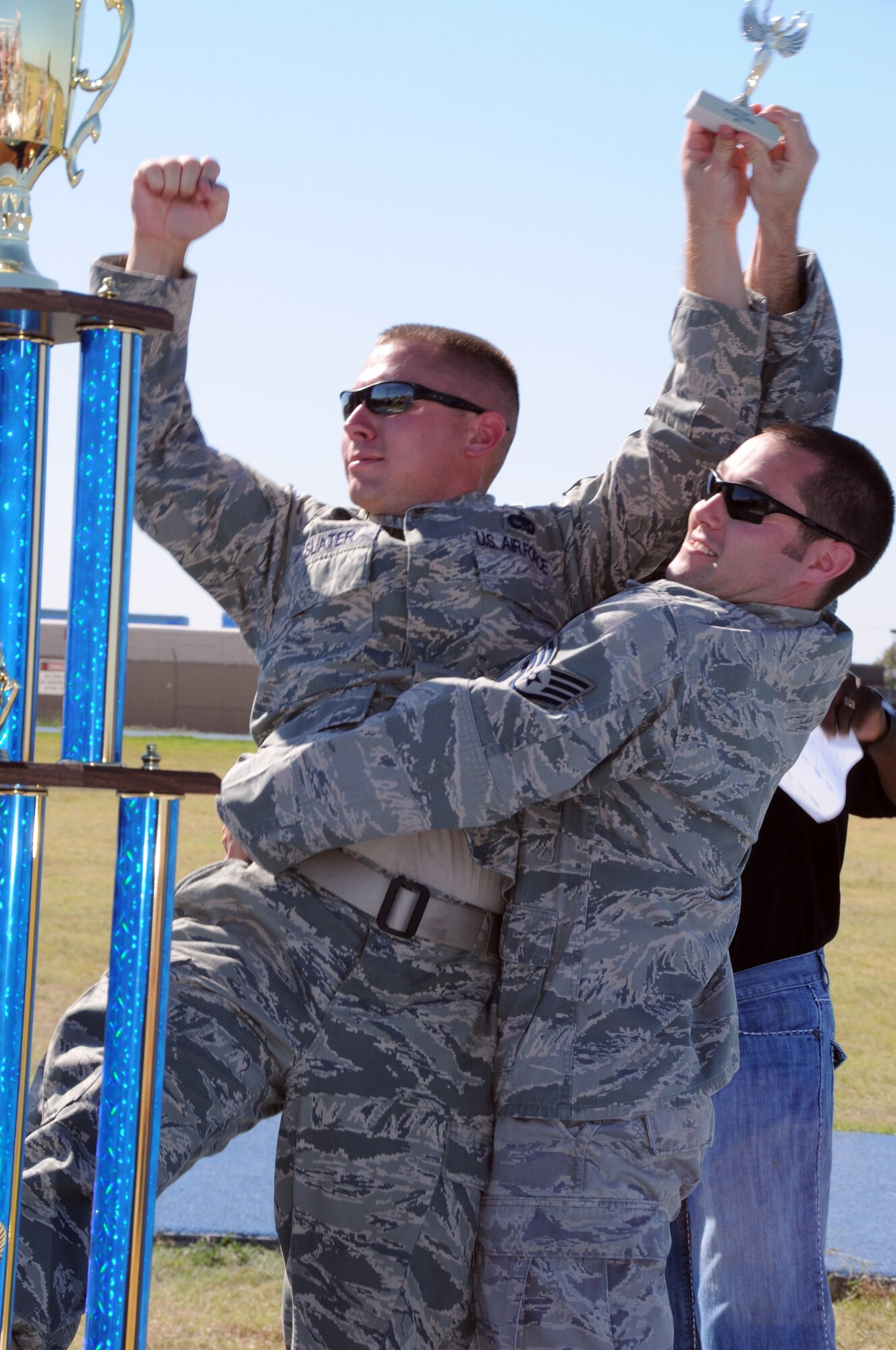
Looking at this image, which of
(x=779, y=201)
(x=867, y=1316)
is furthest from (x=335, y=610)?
(x=867, y=1316)

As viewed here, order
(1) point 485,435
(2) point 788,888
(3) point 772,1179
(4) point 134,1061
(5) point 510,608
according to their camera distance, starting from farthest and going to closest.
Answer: (2) point 788,888, (3) point 772,1179, (1) point 485,435, (5) point 510,608, (4) point 134,1061

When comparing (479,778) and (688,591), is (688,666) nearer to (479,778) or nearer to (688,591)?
(688,591)

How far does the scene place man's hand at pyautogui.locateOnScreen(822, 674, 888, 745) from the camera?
318 centimetres

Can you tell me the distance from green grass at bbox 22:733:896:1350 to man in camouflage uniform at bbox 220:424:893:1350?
524mm

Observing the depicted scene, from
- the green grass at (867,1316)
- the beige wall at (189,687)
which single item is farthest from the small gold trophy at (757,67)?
the beige wall at (189,687)

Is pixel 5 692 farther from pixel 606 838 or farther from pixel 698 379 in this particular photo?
pixel 698 379

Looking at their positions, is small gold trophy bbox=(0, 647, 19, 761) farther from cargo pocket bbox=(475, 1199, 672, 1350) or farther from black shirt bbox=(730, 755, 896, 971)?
black shirt bbox=(730, 755, 896, 971)

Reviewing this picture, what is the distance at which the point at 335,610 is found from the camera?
2342 mm

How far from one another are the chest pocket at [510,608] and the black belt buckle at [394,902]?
0.39 metres

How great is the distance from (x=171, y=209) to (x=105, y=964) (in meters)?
6.85

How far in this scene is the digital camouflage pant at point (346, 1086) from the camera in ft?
6.70

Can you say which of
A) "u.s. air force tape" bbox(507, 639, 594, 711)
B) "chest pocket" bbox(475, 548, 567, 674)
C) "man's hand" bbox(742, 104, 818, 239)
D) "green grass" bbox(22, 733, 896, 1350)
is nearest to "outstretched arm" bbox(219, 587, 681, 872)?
"u.s. air force tape" bbox(507, 639, 594, 711)

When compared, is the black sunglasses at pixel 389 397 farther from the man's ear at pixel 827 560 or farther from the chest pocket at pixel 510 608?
the man's ear at pixel 827 560

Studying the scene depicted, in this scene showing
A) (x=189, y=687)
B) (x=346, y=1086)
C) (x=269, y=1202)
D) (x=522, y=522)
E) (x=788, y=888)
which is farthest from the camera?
(x=189, y=687)
